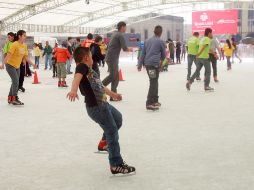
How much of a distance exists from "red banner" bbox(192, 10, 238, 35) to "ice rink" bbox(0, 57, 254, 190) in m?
28.6

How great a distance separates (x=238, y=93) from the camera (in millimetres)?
9875

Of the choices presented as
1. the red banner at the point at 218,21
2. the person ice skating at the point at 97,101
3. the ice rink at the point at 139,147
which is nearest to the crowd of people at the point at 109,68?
the person ice skating at the point at 97,101

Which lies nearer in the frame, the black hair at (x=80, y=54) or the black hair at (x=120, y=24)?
the black hair at (x=80, y=54)

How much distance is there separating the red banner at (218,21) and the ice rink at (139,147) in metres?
28.6

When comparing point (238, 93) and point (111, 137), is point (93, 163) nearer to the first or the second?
point (111, 137)

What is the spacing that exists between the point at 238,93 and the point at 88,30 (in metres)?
38.7

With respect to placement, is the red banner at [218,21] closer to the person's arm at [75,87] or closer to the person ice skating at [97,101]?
the person ice skating at [97,101]

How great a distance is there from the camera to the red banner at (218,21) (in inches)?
1400

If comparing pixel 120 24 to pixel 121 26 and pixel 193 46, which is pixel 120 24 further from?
pixel 193 46

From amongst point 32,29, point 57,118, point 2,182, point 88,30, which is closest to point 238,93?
point 57,118

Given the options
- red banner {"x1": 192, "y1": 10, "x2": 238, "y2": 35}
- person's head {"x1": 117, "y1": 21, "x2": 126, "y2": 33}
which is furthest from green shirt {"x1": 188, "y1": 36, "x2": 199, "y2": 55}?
red banner {"x1": 192, "y1": 10, "x2": 238, "y2": 35}

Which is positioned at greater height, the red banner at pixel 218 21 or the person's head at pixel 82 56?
the red banner at pixel 218 21

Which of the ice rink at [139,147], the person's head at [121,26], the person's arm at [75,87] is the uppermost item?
the person's head at [121,26]

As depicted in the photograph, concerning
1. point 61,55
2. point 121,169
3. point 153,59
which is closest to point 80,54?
point 121,169
